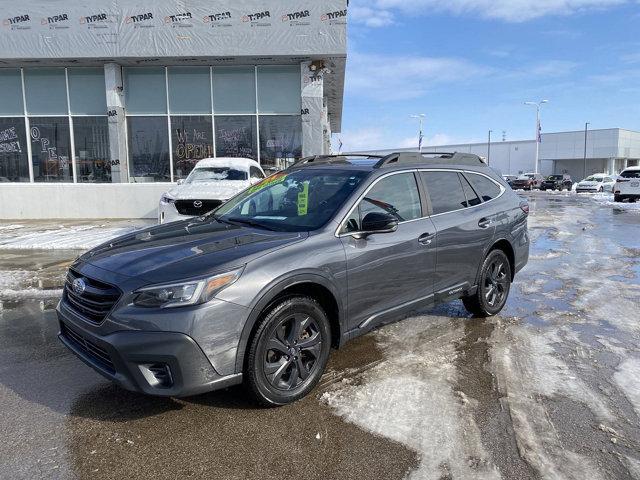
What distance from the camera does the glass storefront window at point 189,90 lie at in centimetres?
1731

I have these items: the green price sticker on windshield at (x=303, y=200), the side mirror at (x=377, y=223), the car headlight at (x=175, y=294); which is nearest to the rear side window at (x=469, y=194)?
the side mirror at (x=377, y=223)

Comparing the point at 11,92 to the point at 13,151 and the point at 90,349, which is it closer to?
the point at 13,151

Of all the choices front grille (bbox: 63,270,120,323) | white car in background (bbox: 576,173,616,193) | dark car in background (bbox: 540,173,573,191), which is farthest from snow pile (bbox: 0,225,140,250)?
A: dark car in background (bbox: 540,173,573,191)

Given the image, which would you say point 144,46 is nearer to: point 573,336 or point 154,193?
point 154,193

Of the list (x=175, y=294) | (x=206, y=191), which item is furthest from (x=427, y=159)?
(x=206, y=191)

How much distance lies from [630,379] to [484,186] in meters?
2.39

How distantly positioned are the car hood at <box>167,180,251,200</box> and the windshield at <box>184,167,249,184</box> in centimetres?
75

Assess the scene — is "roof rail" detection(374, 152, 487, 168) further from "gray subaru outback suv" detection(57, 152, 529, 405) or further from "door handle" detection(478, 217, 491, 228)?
"door handle" detection(478, 217, 491, 228)

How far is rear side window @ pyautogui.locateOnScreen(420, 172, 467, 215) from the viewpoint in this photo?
4.73 meters

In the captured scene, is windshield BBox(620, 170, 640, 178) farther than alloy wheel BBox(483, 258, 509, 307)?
Yes

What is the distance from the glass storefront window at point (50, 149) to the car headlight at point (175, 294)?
1715 cm

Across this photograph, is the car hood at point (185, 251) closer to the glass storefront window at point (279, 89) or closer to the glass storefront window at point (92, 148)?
the glass storefront window at point (279, 89)

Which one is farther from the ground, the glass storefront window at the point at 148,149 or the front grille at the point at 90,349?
the glass storefront window at the point at 148,149

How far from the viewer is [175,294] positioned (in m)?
3.03
